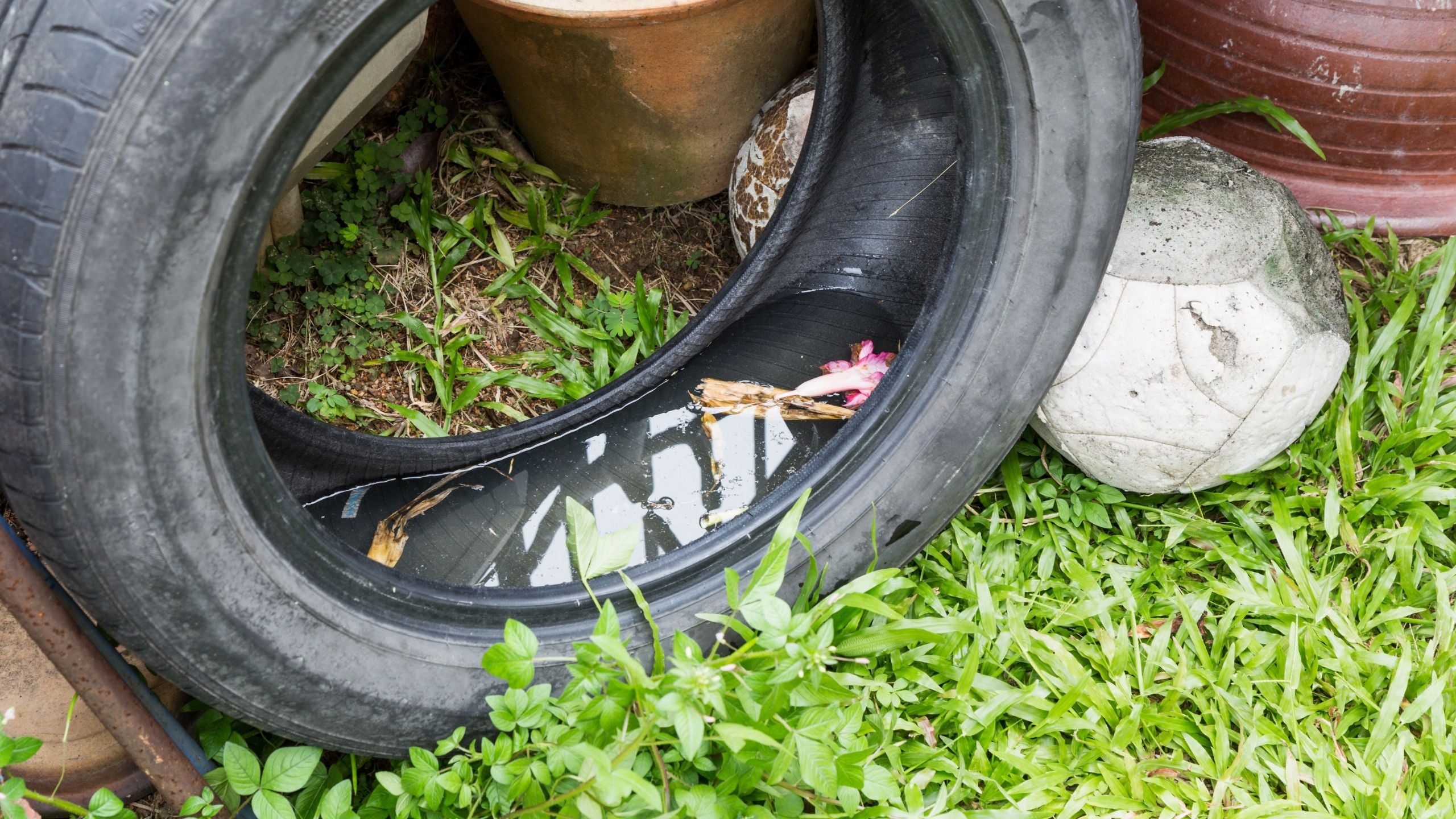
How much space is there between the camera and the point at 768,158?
8.14 feet

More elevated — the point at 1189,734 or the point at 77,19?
the point at 77,19

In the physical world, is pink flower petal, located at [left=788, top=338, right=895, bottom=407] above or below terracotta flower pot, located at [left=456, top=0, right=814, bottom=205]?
below

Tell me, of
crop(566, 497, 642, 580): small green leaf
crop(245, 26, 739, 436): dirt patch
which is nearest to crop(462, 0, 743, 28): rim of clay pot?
crop(245, 26, 739, 436): dirt patch

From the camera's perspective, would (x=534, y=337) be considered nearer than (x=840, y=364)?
No

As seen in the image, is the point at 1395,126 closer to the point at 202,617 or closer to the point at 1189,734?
the point at 1189,734

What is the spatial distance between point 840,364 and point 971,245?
1.56ft

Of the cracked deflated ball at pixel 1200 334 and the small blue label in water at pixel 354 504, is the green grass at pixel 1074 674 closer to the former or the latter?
the cracked deflated ball at pixel 1200 334

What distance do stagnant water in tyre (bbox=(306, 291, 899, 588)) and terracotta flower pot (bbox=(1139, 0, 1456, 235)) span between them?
36.7 inches

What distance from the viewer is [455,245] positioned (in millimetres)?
2686

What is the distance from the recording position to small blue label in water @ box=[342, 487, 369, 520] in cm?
198

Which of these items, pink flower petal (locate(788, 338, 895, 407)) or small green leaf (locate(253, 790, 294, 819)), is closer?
small green leaf (locate(253, 790, 294, 819))

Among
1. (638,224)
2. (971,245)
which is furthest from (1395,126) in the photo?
(638,224)

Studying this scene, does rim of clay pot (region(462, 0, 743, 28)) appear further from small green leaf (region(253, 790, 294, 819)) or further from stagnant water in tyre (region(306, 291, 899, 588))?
small green leaf (region(253, 790, 294, 819))

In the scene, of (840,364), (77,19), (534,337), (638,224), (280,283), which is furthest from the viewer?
(638,224)
